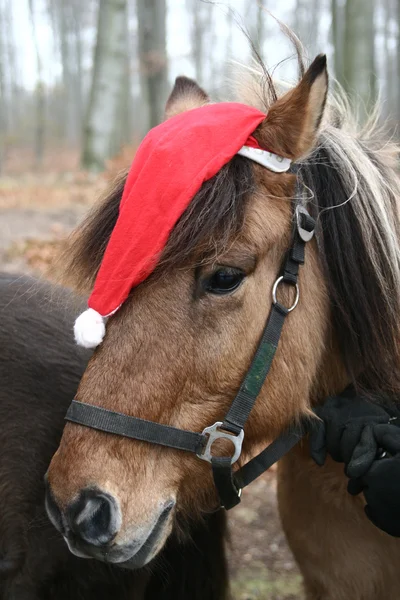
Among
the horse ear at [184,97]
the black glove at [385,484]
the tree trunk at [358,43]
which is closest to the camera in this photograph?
the black glove at [385,484]

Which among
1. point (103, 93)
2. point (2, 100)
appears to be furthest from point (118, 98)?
point (2, 100)

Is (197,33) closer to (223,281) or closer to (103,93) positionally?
(103,93)

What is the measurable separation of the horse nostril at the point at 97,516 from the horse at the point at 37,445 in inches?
19.6

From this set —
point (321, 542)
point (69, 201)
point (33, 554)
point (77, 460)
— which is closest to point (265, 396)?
point (77, 460)

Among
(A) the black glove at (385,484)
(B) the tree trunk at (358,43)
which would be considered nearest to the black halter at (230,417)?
(A) the black glove at (385,484)

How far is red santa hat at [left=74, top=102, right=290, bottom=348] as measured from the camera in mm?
1899

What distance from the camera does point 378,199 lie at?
7.15 feet

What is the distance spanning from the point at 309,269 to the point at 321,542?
1.10 m

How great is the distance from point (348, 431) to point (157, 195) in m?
1.02

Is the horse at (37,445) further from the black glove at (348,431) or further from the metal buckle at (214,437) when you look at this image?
the black glove at (348,431)

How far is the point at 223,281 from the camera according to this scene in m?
1.92

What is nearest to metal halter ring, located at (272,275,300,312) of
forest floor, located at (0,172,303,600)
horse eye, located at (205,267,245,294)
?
horse eye, located at (205,267,245,294)

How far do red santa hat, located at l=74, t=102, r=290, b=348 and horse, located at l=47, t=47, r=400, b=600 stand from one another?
42 mm

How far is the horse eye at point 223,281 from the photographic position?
1915 mm
